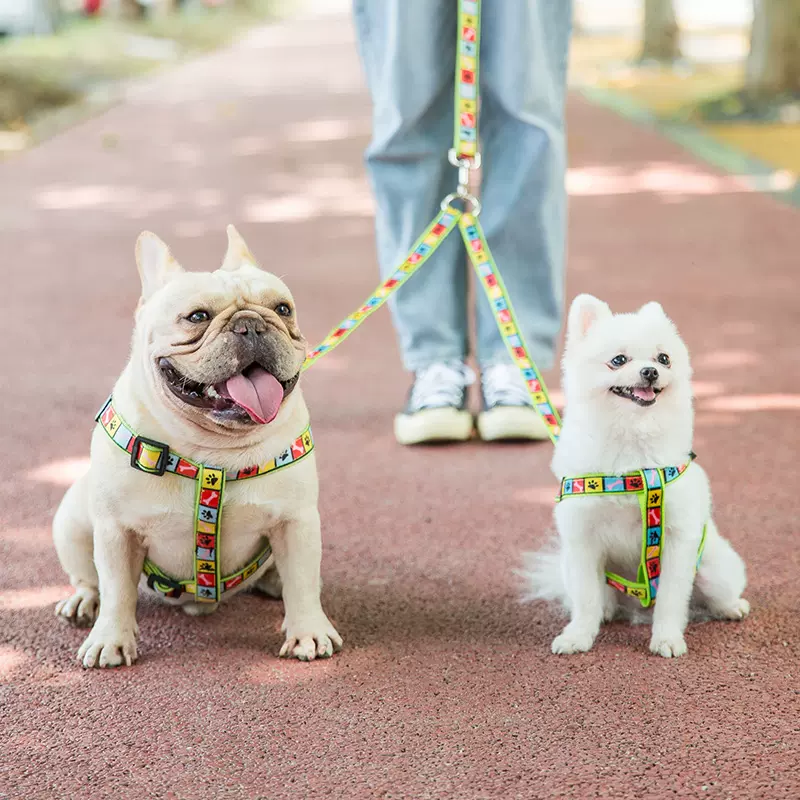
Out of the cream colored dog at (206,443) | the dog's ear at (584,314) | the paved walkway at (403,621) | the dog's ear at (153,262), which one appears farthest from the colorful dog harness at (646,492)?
the dog's ear at (153,262)

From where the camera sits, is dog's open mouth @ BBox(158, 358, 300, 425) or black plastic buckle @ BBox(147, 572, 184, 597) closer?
dog's open mouth @ BBox(158, 358, 300, 425)

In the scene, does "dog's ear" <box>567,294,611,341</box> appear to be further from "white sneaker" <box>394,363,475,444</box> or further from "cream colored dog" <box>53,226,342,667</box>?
"white sneaker" <box>394,363,475,444</box>

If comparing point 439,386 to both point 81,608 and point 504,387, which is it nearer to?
point 504,387

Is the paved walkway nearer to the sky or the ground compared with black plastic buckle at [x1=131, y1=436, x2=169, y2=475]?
nearer to the ground

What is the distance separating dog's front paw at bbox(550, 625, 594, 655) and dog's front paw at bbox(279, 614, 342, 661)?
0.50m

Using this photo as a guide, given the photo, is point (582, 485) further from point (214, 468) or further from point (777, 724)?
point (214, 468)

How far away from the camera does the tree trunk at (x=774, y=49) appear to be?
41.5ft

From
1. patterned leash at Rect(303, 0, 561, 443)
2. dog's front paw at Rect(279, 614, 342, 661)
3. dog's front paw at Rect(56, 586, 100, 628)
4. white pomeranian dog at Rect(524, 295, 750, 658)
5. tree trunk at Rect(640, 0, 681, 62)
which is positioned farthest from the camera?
tree trunk at Rect(640, 0, 681, 62)

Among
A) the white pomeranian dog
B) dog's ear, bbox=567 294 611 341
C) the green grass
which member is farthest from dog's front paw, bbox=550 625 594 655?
the green grass

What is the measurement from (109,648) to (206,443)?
52cm

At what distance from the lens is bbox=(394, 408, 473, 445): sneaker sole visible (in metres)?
4.16

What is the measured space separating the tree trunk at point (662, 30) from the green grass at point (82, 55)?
27.0 ft

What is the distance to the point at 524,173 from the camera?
404cm

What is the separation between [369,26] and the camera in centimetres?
404
